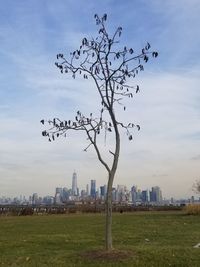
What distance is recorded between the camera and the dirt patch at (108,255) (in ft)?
40.0

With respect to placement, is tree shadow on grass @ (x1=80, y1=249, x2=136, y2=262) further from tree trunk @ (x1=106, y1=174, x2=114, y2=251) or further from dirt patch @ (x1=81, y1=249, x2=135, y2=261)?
tree trunk @ (x1=106, y1=174, x2=114, y2=251)

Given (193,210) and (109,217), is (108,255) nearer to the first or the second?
(109,217)

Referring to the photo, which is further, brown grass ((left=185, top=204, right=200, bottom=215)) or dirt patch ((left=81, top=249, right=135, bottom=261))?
brown grass ((left=185, top=204, right=200, bottom=215))

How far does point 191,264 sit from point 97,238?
7.79 m

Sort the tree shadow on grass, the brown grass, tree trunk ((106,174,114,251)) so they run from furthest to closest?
the brown grass
tree trunk ((106,174,114,251))
the tree shadow on grass

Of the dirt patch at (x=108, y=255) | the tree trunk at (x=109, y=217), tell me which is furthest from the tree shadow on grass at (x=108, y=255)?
the tree trunk at (x=109, y=217)

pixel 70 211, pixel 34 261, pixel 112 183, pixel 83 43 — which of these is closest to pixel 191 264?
pixel 112 183

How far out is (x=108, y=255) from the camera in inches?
490

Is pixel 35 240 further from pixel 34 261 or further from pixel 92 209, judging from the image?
pixel 92 209

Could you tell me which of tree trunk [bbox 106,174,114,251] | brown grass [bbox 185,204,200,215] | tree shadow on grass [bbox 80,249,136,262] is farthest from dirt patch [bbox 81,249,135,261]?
brown grass [bbox 185,204,200,215]

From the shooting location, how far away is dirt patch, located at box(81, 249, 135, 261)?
12203 mm

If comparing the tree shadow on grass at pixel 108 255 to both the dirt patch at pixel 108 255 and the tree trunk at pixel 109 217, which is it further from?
the tree trunk at pixel 109 217

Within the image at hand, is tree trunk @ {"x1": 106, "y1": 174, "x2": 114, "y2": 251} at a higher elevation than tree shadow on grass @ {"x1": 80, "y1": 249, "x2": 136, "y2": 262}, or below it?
higher

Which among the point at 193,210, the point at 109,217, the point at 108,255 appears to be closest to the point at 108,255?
the point at 108,255
